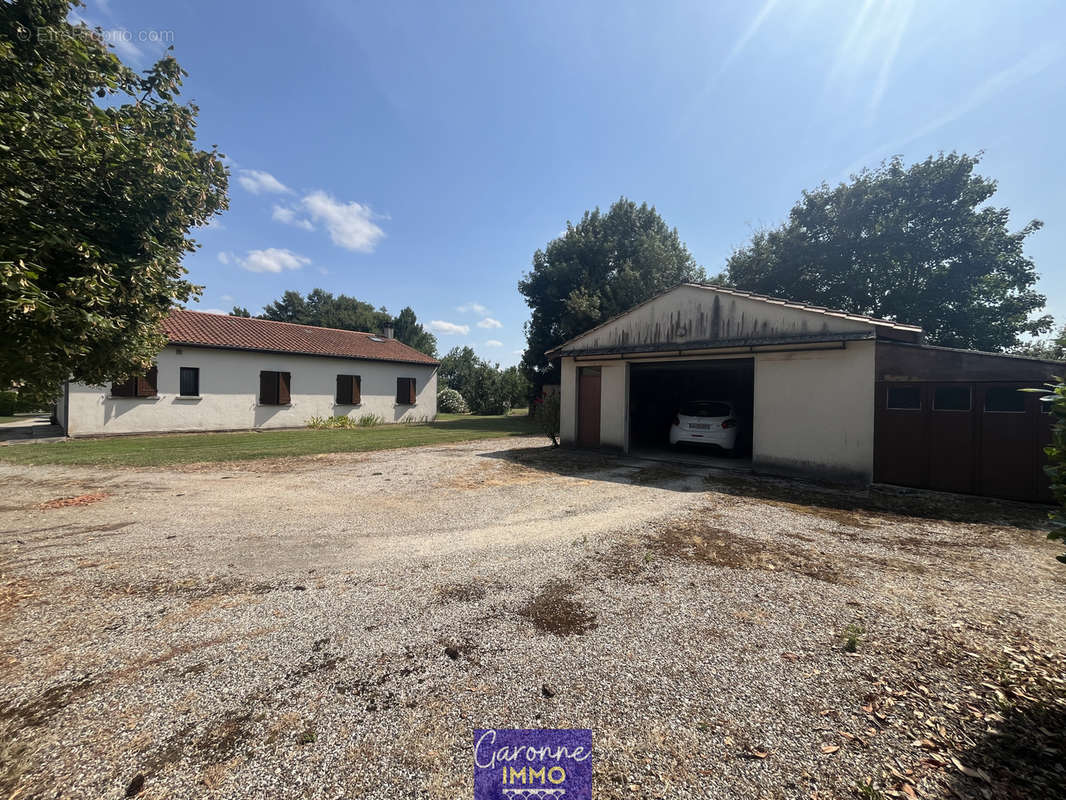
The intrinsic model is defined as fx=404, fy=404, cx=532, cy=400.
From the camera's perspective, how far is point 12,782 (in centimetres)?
169

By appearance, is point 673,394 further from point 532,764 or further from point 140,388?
point 140,388

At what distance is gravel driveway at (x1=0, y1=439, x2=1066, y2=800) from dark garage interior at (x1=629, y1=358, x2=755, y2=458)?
332 inches

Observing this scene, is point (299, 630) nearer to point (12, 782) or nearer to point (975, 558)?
point (12, 782)

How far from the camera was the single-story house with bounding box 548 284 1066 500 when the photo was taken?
6312 mm

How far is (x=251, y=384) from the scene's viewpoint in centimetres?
1653

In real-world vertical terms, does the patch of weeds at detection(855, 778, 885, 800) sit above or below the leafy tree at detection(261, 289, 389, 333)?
below

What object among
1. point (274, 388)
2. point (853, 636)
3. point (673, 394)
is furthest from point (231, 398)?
point (853, 636)

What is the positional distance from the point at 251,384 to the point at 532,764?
18.7m

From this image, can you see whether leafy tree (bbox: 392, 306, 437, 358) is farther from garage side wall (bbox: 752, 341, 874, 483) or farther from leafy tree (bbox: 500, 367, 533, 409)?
garage side wall (bbox: 752, 341, 874, 483)

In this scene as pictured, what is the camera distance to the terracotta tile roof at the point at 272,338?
1569 cm

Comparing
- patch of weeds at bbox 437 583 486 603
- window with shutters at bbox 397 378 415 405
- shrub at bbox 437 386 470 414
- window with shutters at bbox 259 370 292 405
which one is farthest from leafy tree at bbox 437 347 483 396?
patch of weeds at bbox 437 583 486 603

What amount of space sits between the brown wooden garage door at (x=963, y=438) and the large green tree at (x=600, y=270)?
1487 centimetres

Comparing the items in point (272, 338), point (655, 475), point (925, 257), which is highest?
point (925, 257)

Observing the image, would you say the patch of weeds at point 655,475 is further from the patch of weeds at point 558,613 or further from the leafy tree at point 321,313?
A: the leafy tree at point 321,313
